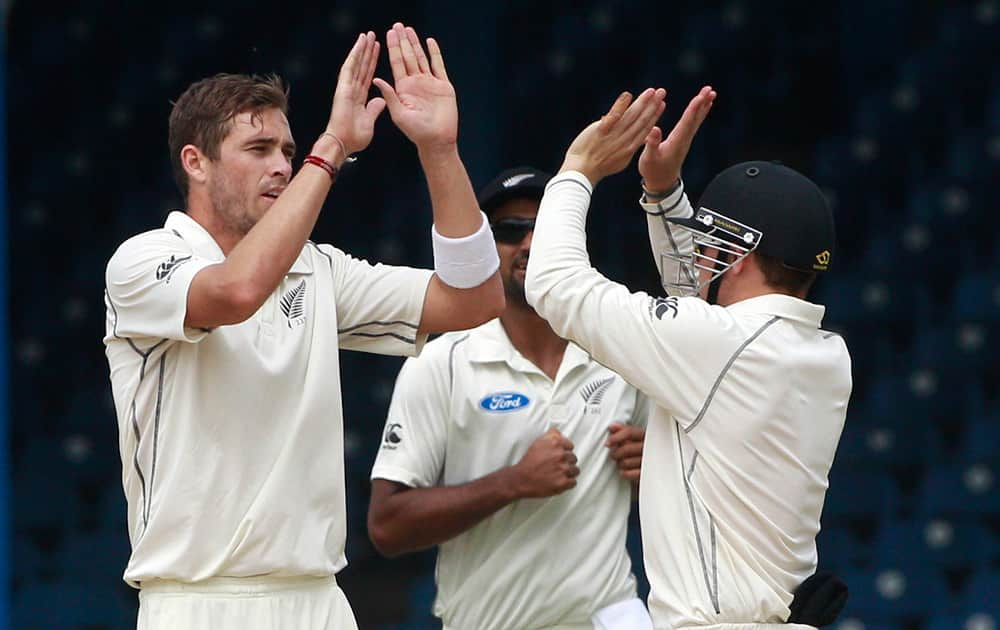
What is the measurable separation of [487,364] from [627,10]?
219 inches

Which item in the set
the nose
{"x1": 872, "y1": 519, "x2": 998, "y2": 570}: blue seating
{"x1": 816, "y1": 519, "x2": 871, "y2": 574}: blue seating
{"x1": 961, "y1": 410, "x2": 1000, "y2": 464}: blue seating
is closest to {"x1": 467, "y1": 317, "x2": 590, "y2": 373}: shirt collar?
the nose

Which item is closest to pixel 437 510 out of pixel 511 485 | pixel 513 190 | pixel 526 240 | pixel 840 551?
pixel 511 485

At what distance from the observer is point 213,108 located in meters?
3.67

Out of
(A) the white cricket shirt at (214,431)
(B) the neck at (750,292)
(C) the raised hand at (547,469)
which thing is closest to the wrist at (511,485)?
(C) the raised hand at (547,469)

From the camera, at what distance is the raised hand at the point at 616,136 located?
364 cm

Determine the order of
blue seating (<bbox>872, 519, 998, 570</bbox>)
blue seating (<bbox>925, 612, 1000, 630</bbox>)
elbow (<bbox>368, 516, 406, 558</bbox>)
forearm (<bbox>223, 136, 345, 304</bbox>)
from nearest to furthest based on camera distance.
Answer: forearm (<bbox>223, 136, 345, 304</bbox>) < elbow (<bbox>368, 516, 406, 558</bbox>) < blue seating (<bbox>925, 612, 1000, 630</bbox>) < blue seating (<bbox>872, 519, 998, 570</bbox>)

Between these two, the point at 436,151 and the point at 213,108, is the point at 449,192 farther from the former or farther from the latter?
the point at 213,108

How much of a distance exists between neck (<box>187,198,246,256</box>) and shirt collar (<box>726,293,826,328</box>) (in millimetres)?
1014

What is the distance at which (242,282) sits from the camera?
131 inches

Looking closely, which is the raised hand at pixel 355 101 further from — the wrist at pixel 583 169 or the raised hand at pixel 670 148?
the raised hand at pixel 670 148

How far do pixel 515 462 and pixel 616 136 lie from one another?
1.07 meters

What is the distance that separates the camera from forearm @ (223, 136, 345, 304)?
131 inches

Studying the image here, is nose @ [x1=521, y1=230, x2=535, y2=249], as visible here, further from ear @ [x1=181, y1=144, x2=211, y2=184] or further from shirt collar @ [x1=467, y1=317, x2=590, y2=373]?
ear @ [x1=181, y1=144, x2=211, y2=184]

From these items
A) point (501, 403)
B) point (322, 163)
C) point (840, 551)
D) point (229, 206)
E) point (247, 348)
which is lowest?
point (840, 551)
